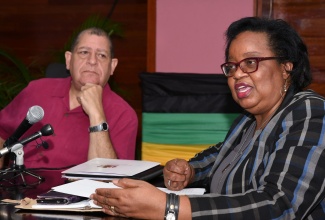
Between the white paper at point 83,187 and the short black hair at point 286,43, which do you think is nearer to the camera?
the white paper at point 83,187

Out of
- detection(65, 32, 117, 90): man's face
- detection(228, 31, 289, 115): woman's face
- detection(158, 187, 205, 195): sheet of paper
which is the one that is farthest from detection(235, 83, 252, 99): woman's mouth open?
detection(65, 32, 117, 90): man's face

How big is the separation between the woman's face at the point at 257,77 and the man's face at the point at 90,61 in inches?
42.7

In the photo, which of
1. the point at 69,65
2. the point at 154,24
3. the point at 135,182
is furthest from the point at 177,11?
the point at 135,182

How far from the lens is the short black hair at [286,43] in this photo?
2037 mm

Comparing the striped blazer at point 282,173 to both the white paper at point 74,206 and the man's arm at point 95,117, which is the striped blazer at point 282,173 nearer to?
the white paper at point 74,206

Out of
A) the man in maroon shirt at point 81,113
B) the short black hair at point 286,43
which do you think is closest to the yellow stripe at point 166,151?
the man in maroon shirt at point 81,113

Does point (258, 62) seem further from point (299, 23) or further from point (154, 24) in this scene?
point (154, 24)

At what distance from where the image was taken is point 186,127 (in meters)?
3.58

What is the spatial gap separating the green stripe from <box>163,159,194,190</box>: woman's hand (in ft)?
4.08

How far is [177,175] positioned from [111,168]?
238 millimetres

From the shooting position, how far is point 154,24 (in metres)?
3.99

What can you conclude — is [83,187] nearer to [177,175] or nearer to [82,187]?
[82,187]

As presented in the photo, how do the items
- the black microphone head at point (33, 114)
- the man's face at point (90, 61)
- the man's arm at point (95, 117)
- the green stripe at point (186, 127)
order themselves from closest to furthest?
the black microphone head at point (33, 114), the man's arm at point (95, 117), the man's face at point (90, 61), the green stripe at point (186, 127)

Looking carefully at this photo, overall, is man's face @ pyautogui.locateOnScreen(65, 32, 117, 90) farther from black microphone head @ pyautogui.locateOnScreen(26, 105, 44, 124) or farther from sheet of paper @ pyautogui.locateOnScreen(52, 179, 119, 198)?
sheet of paper @ pyautogui.locateOnScreen(52, 179, 119, 198)
